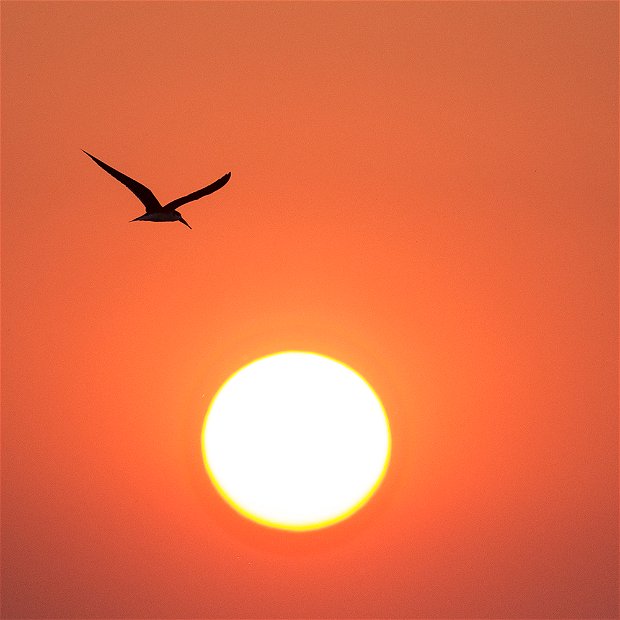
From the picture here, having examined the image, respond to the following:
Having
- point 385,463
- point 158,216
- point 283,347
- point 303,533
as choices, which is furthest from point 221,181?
point 303,533

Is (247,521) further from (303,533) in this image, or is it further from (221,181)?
(221,181)

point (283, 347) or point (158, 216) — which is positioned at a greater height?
point (283, 347)

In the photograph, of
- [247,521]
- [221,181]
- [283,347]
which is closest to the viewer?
[221,181]

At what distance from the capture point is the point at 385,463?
38.2 meters

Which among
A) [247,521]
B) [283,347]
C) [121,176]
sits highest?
[283,347]

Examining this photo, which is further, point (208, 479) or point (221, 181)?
point (208, 479)

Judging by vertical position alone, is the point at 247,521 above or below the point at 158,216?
above

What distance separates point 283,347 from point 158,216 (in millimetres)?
11787

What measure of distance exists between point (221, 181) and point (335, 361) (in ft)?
46.6

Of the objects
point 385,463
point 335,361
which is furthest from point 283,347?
point 385,463

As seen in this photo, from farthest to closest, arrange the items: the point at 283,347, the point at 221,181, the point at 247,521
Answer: the point at 247,521 → the point at 283,347 → the point at 221,181

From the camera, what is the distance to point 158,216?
2530cm

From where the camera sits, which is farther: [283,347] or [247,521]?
[247,521]

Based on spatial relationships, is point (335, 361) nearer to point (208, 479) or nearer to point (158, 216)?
point (208, 479)
